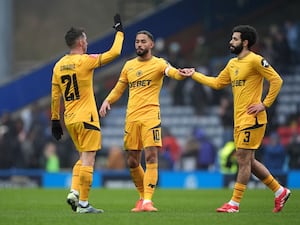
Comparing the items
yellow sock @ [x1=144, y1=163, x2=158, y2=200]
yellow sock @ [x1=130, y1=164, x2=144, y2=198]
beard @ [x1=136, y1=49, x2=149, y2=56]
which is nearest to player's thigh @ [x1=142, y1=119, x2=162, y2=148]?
yellow sock @ [x1=144, y1=163, x2=158, y2=200]

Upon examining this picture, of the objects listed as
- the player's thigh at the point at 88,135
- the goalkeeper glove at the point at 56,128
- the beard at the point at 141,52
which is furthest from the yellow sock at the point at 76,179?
the beard at the point at 141,52

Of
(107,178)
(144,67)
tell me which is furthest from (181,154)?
(144,67)

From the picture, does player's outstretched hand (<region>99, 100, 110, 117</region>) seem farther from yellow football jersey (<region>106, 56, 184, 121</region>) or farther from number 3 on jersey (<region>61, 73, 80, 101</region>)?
number 3 on jersey (<region>61, 73, 80, 101</region>)

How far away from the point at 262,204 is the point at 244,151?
2.68m

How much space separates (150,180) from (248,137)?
1.55 m

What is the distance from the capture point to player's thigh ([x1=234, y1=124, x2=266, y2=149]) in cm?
1465

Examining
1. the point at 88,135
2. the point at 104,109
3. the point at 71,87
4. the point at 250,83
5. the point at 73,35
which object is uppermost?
the point at 73,35

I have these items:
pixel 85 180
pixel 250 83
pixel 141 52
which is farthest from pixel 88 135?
pixel 250 83

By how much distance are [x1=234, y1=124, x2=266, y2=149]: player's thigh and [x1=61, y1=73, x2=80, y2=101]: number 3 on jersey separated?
230cm

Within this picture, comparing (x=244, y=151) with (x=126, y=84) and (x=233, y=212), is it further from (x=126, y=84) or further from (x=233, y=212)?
(x=126, y=84)

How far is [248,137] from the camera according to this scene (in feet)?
48.0

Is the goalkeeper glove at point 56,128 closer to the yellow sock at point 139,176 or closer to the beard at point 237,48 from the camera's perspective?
the yellow sock at point 139,176

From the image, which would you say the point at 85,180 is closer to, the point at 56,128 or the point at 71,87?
the point at 56,128

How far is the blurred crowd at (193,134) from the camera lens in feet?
88.8
